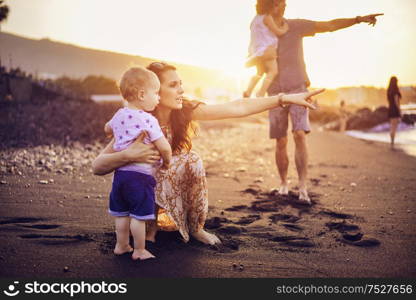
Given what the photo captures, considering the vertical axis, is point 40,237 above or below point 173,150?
below

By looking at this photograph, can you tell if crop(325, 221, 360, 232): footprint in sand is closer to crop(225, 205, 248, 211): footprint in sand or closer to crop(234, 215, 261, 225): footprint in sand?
crop(234, 215, 261, 225): footprint in sand

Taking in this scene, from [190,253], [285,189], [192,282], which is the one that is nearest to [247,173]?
[285,189]

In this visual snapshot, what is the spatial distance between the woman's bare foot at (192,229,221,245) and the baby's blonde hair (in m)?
1.12

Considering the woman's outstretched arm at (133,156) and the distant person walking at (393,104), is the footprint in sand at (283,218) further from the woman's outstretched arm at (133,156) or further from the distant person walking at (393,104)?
the distant person walking at (393,104)

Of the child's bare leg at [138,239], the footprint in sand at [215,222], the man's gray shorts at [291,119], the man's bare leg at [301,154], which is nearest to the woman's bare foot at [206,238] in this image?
the footprint in sand at [215,222]

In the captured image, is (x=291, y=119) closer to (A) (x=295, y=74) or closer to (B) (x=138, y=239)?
(A) (x=295, y=74)

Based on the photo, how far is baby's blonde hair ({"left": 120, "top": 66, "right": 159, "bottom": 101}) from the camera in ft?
8.15

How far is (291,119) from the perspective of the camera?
4.78 meters

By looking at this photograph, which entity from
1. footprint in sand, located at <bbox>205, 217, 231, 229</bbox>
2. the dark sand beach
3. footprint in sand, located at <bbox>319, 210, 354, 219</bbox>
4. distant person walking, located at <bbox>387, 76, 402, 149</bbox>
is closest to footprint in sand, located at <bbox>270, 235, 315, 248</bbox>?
the dark sand beach

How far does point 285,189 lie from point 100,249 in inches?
106

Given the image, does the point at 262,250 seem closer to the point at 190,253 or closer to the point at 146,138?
the point at 190,253

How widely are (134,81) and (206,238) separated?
1236mm

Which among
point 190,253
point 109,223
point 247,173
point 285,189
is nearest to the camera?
point 190,253

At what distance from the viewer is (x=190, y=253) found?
2664mm
